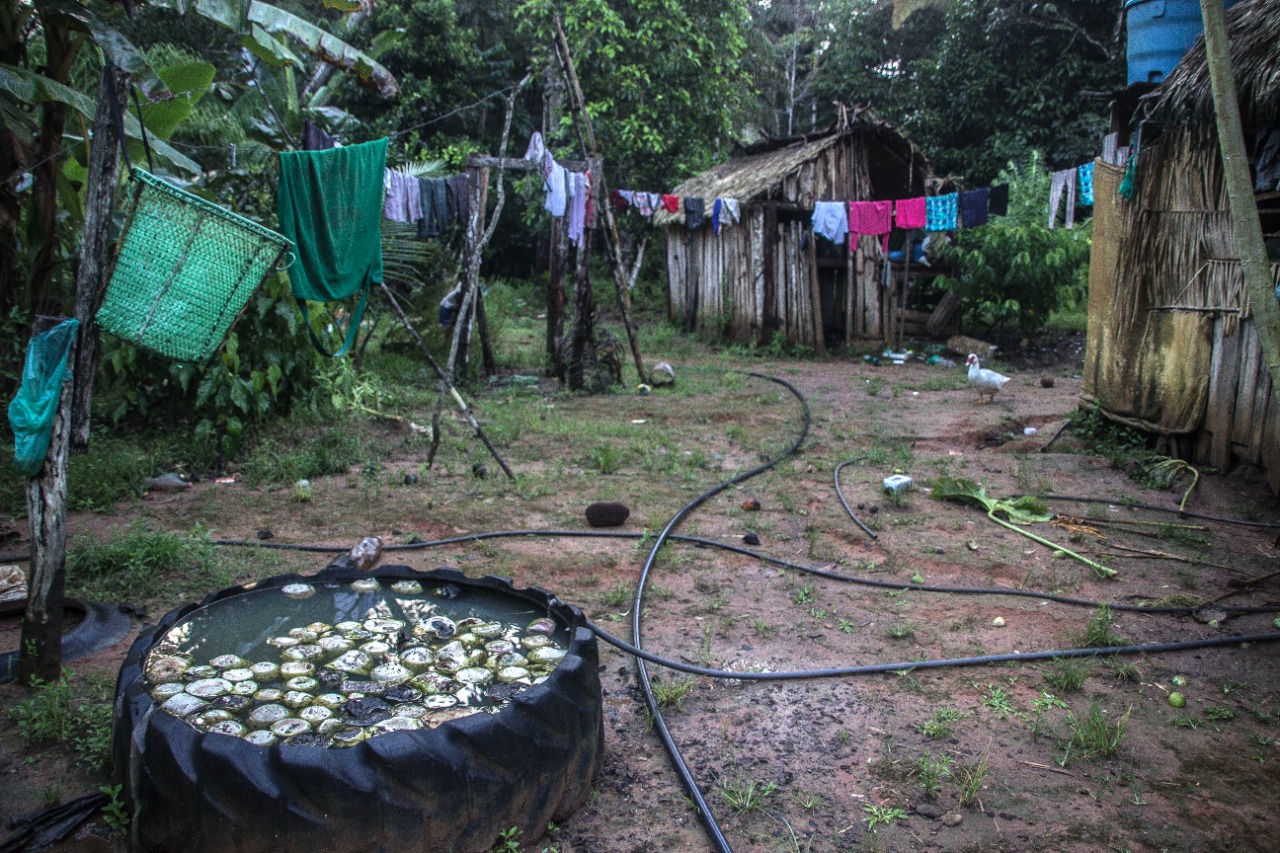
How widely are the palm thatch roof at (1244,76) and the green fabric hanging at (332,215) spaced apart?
17.3 ft

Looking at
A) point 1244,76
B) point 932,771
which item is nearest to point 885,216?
point 1244,76

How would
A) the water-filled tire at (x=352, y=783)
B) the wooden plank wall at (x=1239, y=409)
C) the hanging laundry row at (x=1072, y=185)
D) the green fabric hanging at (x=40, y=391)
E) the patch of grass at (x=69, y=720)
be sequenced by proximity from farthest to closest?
the hanging laundry row at (x=1072, y=185) < the wooden plank wall at (x=1239, y=409) < the green fabric hanging at (x=40, y=391) < the patch of grass at (x=69, y=720) < the water-filled tire at (x=352, y=783)

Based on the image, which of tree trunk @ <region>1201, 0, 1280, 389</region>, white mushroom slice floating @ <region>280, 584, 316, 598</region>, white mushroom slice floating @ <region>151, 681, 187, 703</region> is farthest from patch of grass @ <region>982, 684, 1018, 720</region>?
white mushroom slice floating @ <region>151, 681, 187, 703</region>

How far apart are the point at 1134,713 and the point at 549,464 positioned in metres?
4.48

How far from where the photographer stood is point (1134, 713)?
338 cm

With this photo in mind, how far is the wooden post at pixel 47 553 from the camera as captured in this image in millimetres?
3258

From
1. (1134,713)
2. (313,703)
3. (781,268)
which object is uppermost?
(781,268)

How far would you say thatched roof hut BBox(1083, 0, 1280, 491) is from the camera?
5633 millimetres

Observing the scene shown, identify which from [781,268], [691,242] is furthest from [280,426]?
[691,242]

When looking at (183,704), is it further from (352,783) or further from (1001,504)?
(1001,504)

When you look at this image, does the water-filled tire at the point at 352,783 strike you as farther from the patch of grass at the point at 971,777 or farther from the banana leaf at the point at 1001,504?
the banana leaf at the point at 1001,504

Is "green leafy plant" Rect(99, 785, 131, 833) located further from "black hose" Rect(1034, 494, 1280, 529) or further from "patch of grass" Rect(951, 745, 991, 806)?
"black hose" Rect(1034, 494, 1280, 529)

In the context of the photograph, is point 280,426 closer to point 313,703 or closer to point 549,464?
point 549,464

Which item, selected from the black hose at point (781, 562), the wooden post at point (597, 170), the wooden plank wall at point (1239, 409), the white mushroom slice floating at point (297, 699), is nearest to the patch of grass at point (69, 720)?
the white mushroom slice floating at point (297, 699)
